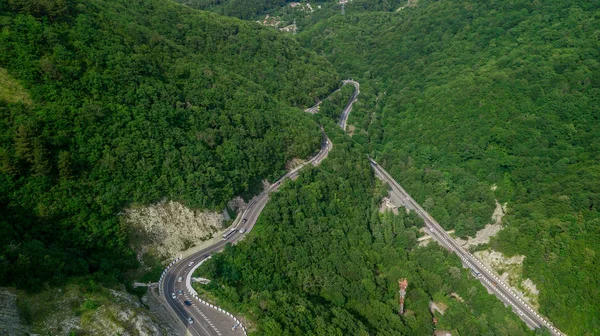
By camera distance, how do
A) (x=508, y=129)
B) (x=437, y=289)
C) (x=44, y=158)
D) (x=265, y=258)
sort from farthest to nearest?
1. (x=508, y=129)
2. (x=437, y=289)
3. (x=265, y=258)
4. (x=44, y=158)

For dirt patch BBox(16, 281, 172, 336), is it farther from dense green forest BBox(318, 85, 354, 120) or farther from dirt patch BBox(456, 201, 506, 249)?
dense green forest BBox(318, 85, 354, 120)

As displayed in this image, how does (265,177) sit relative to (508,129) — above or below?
above

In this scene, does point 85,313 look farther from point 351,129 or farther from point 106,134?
point 351,129

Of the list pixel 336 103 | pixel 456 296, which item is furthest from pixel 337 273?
pixel 336 103

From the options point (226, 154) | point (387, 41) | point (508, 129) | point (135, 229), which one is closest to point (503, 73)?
point (508, 129)

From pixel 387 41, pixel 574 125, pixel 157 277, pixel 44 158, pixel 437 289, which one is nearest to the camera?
pixel 44 158

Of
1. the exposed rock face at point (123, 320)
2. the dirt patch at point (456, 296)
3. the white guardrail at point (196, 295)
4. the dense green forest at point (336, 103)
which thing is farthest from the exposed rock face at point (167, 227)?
the dense green forest at point (336, 103)

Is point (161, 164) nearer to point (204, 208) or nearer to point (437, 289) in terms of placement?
point (204, 208)
